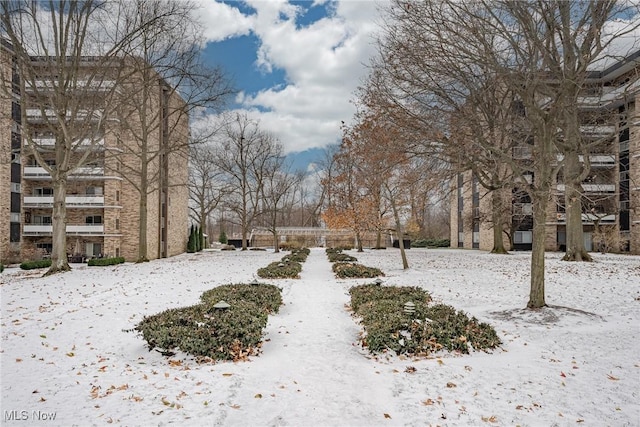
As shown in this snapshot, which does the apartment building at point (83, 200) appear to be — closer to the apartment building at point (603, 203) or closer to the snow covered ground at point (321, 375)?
the snow covered ground at point (321, 375)

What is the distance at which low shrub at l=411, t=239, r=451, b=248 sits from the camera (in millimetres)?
46938

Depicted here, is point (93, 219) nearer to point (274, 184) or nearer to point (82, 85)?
point (82, 85)

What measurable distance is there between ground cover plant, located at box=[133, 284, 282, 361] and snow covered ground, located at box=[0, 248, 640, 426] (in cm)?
21

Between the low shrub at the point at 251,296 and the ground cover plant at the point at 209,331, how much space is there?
0.84 meters

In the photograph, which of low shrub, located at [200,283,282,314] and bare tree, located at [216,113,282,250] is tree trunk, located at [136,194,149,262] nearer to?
low shrub, located at [200,283,282,314]

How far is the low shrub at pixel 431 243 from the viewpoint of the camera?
154 ft

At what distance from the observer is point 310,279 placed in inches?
596

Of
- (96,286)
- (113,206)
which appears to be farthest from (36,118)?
(96,286)

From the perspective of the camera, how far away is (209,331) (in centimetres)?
624

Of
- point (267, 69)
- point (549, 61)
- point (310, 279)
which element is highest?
point (267, 69)

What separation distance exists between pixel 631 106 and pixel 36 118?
41.1 metres

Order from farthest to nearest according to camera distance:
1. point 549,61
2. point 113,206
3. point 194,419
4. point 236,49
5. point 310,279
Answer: point 113,206 → point 236,49 → point 310,279 → point 549,61 → point 194,419

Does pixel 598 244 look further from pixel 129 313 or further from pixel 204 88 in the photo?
pixel 129 313

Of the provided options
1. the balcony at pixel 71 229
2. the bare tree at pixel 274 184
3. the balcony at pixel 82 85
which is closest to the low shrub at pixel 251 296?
the balcony at pixel 82 85
